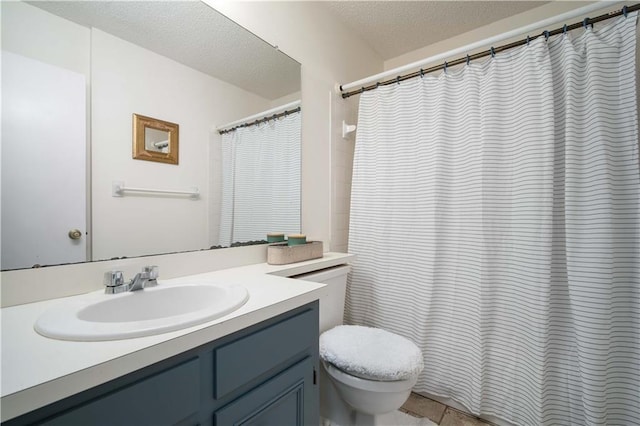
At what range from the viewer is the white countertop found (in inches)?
15.2

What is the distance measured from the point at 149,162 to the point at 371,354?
1.13 metres

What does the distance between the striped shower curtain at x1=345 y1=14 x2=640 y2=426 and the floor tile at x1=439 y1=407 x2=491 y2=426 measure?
0.07 m

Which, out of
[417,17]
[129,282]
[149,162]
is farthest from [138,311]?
[417,17]

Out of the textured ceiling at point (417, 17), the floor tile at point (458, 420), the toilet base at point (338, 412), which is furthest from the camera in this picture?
the textured ceiling at point (417, 17)

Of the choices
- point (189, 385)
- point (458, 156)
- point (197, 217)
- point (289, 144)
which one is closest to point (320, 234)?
point (289, 144)

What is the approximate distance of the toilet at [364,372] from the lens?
41.1 inches

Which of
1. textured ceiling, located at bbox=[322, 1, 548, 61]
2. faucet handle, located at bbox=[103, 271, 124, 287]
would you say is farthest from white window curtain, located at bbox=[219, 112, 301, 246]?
textured ceiling, located at bbox=[322, 1, 548, 61]

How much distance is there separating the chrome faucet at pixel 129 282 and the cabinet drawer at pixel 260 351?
0.40 metres

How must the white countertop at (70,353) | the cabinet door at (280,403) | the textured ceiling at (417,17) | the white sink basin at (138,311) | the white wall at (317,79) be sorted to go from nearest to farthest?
1. the white countertop at (70,353)
2. the white sink basin at (138,311)
3. the cabinet door at (280,403)
4. the white wall at (317,79)
5. the textured ceiling at (417,17)

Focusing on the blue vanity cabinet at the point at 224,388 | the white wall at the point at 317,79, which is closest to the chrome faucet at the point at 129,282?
the blue vanity cabinet at the point at 224,388

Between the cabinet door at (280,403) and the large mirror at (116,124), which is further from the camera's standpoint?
the large mirror at (116,124)

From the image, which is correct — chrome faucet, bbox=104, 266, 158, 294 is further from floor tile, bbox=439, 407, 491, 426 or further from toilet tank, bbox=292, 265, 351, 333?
floor tile, bbox=439, 407, 491, 426

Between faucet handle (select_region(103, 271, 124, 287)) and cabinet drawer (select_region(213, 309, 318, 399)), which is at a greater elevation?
faucet handle (select_region(103, 271, 124, 287))

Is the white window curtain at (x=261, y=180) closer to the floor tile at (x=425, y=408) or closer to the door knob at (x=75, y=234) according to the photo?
the door knob at (x=75, y=234)
